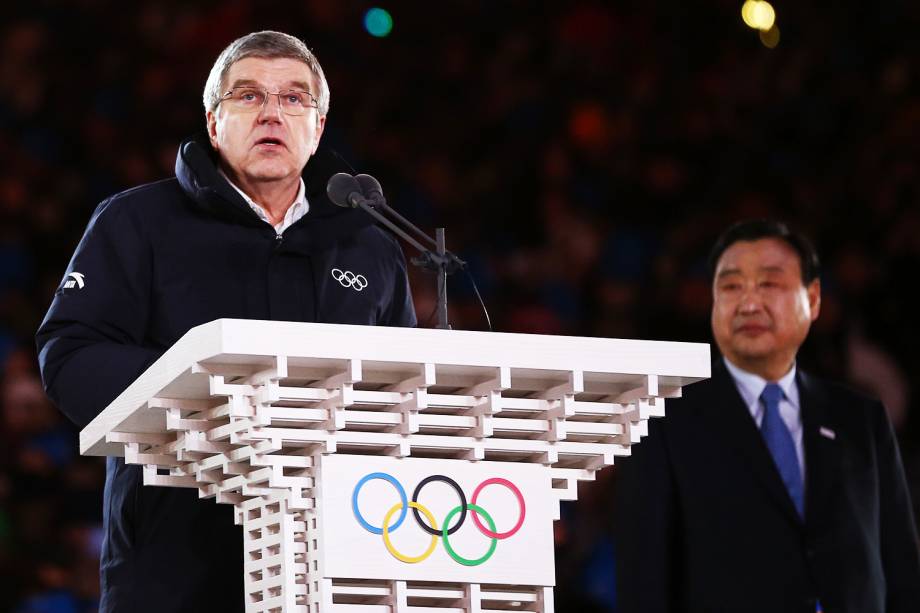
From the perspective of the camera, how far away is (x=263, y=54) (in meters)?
2.49

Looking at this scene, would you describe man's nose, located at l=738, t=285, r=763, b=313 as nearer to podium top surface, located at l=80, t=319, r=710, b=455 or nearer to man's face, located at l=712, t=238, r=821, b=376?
man's face, located at l=712, t=238, r=821, b=376

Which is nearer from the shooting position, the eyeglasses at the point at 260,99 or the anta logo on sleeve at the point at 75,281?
the anta logo on sleeve at the point at 75,281

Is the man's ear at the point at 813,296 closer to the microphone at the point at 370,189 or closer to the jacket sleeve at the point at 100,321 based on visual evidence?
the microphone at the point at 370,189

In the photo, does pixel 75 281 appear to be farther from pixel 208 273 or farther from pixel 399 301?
pixel 399 301

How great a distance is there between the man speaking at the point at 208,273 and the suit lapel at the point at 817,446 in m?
1.15

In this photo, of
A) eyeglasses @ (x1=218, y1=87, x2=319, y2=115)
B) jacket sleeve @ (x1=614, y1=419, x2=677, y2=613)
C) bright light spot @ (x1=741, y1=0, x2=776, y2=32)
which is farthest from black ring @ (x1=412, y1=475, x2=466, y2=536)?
A: bright light spot @ (x1=741, y1=0, x2=776, y2=32)

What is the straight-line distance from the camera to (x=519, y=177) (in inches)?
270

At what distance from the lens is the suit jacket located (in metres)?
3.26

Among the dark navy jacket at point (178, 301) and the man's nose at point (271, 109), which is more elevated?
the man's nose at point (271, 109)

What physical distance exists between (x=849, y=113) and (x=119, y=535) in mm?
5291

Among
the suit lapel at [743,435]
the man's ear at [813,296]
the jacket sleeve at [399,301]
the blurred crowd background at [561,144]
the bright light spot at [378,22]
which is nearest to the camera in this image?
the jacket sleeve at [399,301]

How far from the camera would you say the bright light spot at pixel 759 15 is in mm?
7508

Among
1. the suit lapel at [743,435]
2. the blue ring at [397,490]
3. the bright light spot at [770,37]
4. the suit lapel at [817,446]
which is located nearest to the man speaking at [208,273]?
the blue ring at [397,490]

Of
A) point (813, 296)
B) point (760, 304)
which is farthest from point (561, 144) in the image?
point (760, 304)
